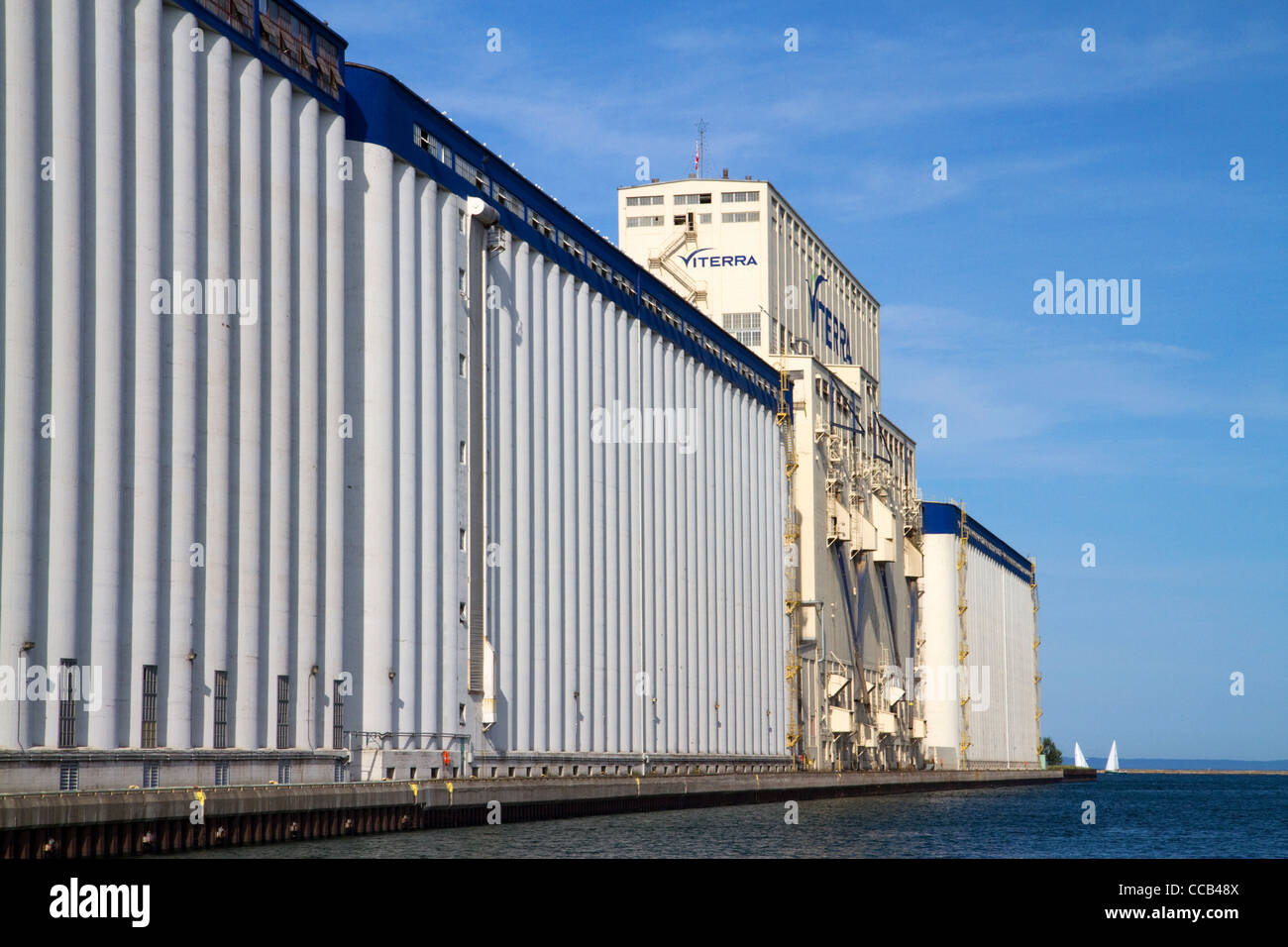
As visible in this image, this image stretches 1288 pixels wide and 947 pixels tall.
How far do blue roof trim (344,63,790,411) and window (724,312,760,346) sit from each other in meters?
11.2

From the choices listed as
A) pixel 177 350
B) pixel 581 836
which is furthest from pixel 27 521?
pixel 581 836

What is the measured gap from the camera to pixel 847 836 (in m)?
51.8

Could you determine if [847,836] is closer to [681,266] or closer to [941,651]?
[681,266]

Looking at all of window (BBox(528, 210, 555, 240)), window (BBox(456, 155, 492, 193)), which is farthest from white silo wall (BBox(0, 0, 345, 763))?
window (BBox(528, 210, 555, 240))

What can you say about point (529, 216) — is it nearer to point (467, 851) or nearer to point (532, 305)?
point (532, 305)

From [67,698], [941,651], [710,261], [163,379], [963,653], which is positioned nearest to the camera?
[67,698]

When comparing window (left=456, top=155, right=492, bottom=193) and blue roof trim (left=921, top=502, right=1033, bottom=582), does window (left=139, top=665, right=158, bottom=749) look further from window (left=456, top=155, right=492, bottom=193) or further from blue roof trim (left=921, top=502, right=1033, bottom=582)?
blue roof trim (left=921, top=502, right=1033, bottom=582)

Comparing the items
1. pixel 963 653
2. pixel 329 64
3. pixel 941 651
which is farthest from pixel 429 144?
pixel 963 653

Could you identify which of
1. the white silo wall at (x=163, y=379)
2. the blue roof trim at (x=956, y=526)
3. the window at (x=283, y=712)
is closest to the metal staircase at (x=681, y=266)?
the blue roof trim at (x=956, y=526)

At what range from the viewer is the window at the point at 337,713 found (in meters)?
47.2

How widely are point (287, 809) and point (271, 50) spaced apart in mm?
21264

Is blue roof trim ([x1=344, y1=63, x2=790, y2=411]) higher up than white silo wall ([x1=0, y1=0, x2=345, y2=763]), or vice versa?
blue roof trim ([x1=344, y1=63, x2=790, y2=411])

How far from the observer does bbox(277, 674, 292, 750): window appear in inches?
1750
